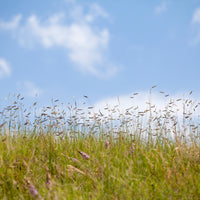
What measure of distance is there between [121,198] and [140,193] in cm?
21

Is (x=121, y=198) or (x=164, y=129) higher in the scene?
(x=164, y=129)

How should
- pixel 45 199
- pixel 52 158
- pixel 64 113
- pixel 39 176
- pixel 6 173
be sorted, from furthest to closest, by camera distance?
pixel 64 113, pixel 52 158, pixel 39 176, pixel 6 173, pixel 45 199

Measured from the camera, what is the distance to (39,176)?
328cm

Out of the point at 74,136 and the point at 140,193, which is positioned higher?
the point at 74,136

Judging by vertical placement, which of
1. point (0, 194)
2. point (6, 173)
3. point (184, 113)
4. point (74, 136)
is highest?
point (184, 113)

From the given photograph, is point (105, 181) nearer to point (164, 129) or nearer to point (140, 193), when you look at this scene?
point (140, 193)

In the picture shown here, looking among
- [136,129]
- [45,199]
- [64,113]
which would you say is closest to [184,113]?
[136,129]

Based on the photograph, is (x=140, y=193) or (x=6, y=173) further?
(x=6, y=173)

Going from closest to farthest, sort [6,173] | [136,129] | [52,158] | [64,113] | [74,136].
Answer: [6,173] → [52,158] → [136,129] → [74,136] → [64,113]

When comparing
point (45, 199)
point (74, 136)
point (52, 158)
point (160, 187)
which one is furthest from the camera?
point (74, 136)

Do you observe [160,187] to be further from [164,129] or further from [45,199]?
[164,129]

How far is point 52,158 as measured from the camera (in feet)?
12.6

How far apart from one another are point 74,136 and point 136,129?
1160mm

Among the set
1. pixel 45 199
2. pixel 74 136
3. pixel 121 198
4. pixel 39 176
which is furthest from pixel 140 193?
pixel 74 136
